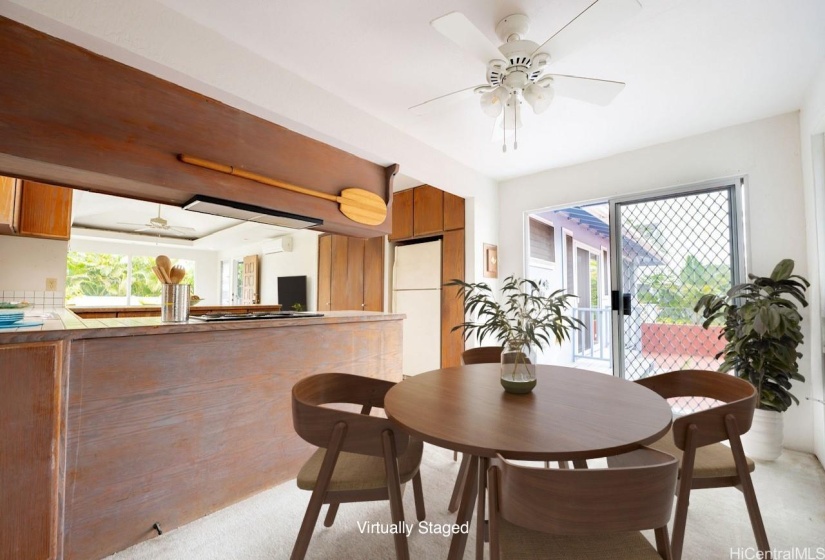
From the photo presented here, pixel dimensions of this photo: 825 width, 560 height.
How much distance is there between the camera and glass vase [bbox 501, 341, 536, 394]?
1398mm

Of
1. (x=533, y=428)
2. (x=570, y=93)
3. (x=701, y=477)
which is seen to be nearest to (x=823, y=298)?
(x=701, y=477)

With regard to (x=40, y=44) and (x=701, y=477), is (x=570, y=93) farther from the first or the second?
(x=40, y=44)

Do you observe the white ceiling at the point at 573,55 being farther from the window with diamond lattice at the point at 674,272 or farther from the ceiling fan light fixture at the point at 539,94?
the window with diamond lattice at the point at 674,272

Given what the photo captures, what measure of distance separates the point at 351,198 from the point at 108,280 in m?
8.67

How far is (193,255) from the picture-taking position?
29.8ft

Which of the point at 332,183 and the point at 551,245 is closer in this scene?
the point at 332,183

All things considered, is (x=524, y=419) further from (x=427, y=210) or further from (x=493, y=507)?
(x=427, y=210)

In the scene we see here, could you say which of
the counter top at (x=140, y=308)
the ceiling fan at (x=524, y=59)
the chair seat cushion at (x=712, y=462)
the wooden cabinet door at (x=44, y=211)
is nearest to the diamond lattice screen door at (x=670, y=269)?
the ceiling fan at (x=524, y=59)

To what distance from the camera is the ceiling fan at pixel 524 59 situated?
4.69 feet

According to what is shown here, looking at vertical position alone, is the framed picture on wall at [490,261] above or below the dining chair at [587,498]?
above

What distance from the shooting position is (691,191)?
3195 millimetres

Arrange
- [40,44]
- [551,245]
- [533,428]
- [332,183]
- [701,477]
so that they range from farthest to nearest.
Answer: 1. [551,245]
2. [332,183]
3. [40,44]
4. [701,477]
5. [533,428]

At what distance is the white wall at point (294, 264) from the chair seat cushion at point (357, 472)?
505 centimetres

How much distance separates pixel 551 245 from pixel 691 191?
2.25 meters
